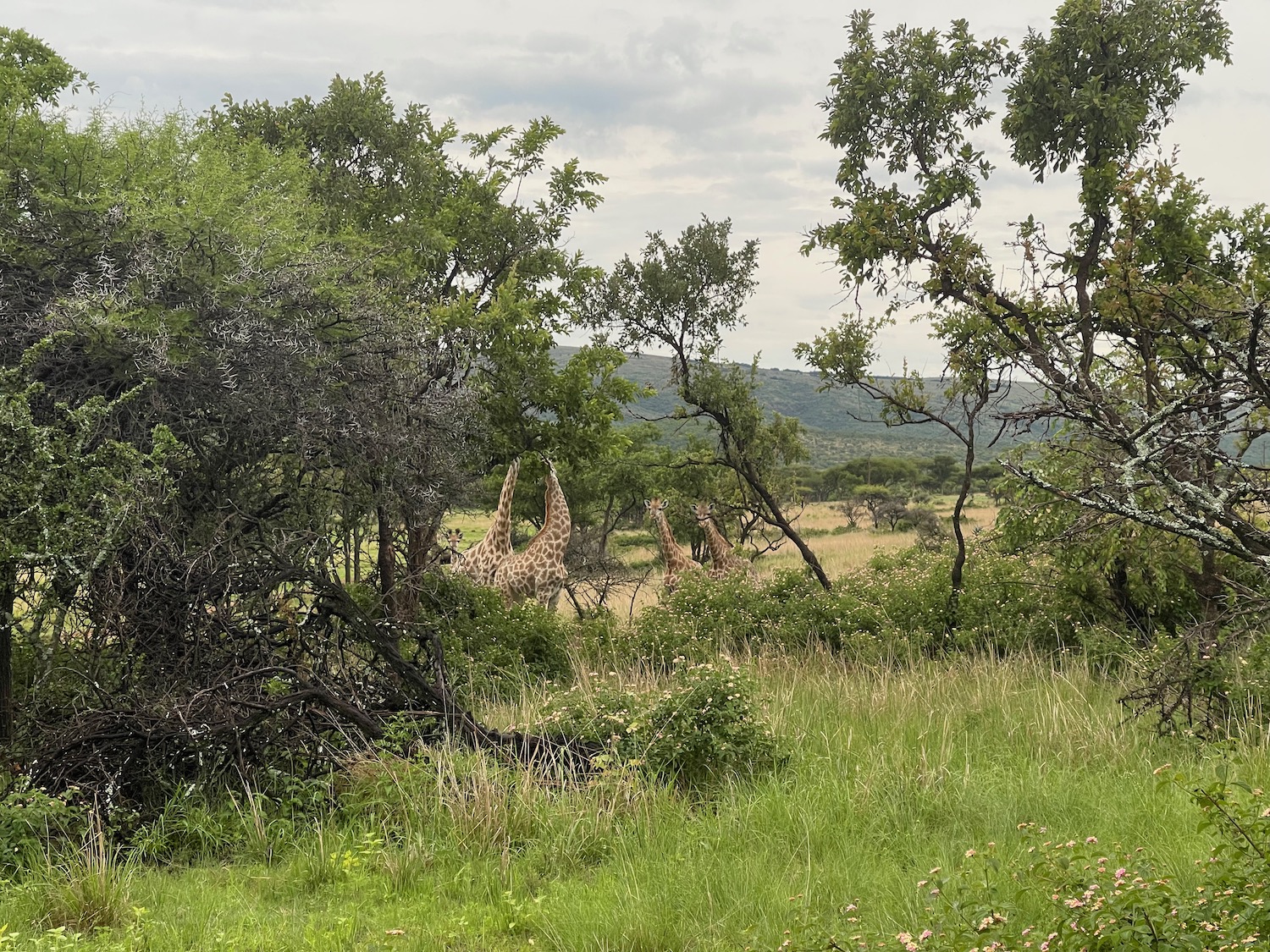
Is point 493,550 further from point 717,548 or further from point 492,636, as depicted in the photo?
point 717,548

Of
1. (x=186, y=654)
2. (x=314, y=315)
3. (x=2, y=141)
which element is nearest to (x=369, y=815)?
(x=186, y=654)

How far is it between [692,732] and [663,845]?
1.24 m

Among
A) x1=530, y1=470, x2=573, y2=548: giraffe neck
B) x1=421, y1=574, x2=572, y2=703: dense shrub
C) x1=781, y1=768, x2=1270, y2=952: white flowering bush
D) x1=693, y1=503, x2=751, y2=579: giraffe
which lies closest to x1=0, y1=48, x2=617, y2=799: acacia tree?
x1=421, y1=574, x2=572, y2=703: dense shrub

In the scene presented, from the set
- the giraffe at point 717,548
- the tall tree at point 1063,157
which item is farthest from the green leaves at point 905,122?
the giraffe at point 717,548

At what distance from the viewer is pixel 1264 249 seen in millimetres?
9031

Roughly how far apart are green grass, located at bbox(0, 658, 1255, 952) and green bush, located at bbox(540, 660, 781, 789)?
25cm

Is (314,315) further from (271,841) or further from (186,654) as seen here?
(271,841)

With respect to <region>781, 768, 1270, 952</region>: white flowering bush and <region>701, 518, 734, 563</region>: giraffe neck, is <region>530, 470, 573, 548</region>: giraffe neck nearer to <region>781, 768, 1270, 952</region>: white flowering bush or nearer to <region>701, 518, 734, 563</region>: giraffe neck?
<region>701, 518, 734, 563</region>: giraffe neck

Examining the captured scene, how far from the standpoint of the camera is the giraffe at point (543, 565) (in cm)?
1348

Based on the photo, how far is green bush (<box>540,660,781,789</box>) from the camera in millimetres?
6098

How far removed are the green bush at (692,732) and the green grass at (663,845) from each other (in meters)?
0.25

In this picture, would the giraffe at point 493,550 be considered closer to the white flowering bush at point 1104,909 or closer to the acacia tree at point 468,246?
the acacia tree at point 468,246

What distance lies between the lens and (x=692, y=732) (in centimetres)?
618

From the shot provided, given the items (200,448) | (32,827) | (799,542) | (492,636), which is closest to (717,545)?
(799,542)
